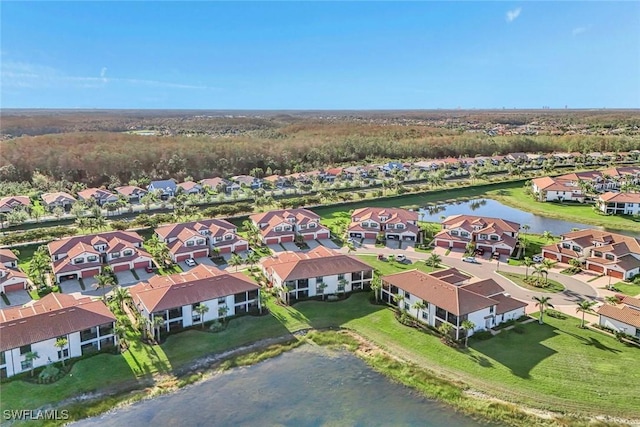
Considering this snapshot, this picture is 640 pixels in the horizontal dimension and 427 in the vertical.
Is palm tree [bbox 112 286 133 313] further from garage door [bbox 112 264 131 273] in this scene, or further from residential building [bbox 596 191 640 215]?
residential building [bbox 596 191 640 215]

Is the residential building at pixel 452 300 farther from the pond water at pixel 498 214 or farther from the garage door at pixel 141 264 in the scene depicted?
the pond water at pixel 498 214

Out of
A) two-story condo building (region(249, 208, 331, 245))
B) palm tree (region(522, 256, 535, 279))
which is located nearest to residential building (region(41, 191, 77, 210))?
two-story condo building (region(249, 208, 331, 245))

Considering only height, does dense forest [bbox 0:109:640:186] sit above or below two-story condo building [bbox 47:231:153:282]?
above

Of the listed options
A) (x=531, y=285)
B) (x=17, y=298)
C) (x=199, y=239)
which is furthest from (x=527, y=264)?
(x=17, y=298)

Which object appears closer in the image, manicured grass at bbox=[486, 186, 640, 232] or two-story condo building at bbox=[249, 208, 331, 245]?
two-story condo building at bbox=[249, 208, 331, 245]

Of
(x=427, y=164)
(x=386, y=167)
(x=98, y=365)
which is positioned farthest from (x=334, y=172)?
(x=98, y=365)

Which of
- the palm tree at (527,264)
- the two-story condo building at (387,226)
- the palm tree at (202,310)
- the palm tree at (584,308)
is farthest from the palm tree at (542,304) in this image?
the palm tree at (202,310)

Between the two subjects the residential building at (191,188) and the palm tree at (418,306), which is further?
the residential building at (191,188)
